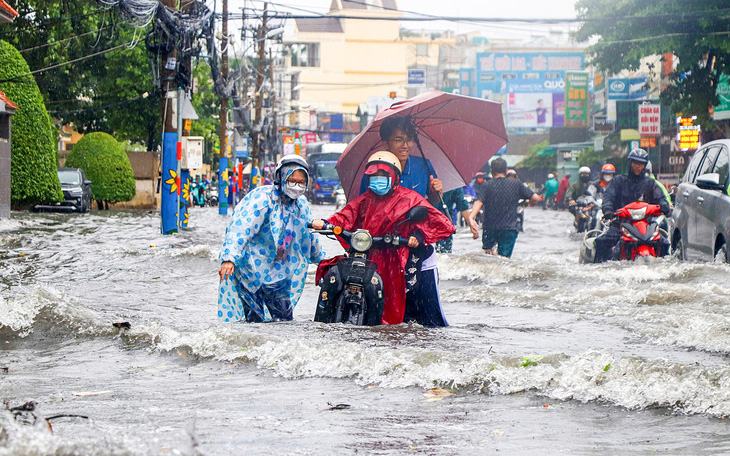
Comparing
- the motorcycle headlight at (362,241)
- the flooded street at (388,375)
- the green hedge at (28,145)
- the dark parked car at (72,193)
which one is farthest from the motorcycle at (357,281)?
the dark parked car at (72,193)

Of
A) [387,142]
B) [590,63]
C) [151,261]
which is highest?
[590,63]

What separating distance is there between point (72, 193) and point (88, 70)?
45.9 feet

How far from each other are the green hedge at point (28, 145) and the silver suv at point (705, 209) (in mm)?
19372

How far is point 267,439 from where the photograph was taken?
14.5 feet

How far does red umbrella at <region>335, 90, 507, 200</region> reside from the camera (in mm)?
8312

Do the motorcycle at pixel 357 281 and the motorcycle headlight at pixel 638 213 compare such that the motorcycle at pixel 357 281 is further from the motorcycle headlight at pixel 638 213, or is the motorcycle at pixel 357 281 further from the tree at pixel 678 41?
the tree at pixel 678 41

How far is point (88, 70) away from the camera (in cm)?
4394

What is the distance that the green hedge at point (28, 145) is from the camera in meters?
27.7

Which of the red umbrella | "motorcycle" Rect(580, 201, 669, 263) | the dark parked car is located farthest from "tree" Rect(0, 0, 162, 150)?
the red umbrella

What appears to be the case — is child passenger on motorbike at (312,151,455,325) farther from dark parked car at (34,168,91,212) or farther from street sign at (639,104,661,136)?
street sign at (639,104,661,136)

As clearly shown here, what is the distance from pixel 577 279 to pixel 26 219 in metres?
16.7

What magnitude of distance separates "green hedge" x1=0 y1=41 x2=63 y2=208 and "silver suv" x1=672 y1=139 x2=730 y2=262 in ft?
63.6

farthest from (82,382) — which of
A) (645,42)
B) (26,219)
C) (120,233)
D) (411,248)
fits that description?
(645,42)

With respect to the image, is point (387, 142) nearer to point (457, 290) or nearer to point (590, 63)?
point (457, 290)
